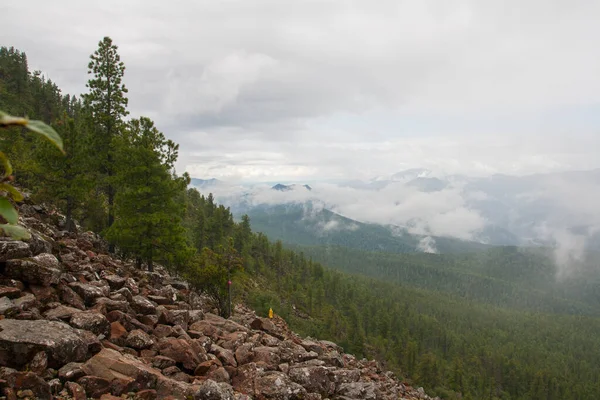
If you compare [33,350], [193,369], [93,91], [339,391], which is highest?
[93,91]

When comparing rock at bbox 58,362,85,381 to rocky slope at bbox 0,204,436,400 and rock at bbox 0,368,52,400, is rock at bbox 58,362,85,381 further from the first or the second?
rock at bbox 0,368,52,400

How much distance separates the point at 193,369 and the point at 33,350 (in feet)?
16.7

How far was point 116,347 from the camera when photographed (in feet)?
37.5

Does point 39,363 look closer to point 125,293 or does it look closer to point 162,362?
point 162,362

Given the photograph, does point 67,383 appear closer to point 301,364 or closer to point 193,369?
point 193,369

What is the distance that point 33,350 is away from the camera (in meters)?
9.06

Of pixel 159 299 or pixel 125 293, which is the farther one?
pixel 159 299

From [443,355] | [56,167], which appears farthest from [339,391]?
[443,355]

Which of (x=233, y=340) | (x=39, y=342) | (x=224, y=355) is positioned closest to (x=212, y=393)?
(x=224, y=355)

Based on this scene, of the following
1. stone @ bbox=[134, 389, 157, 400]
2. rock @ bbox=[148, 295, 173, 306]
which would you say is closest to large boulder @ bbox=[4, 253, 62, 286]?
rock @ bbox=[148, 295, 173, 306]

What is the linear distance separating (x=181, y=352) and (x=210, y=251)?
1415cm

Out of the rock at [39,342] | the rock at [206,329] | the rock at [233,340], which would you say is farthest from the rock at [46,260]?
the rock at [233,340]

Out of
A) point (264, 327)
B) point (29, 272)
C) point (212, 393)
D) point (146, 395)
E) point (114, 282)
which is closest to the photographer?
point (146, 395)

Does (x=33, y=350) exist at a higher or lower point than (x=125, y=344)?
higher
